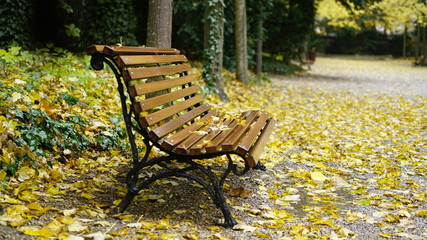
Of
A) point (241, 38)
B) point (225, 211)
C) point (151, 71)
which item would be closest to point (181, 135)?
point (151, 71)

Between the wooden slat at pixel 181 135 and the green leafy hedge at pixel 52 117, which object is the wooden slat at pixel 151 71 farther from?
the green leafy hedge at pixel 52 117

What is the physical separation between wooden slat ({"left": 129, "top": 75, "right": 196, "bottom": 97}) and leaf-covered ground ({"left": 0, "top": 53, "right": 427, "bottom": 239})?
0.88 m

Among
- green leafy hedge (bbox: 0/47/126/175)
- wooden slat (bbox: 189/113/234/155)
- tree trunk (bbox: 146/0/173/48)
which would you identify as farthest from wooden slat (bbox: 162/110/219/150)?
tree trunk (bbox: 146/0/173/48)

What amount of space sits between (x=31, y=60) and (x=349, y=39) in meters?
39.8

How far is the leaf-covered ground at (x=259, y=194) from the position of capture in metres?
3.07

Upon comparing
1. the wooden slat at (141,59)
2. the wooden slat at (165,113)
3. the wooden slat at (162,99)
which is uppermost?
the wooden slat at (141,59)

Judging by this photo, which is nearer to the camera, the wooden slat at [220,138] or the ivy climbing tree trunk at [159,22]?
the wooden slat at [220,138]

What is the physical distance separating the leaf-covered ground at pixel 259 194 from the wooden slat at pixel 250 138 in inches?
21.7

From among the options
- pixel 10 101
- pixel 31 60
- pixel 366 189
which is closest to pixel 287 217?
pixel 366 189

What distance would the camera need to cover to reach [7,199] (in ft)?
10.1

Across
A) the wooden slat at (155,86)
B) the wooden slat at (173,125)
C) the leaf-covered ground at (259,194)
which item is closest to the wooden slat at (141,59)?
the wooden slat at (155,86)

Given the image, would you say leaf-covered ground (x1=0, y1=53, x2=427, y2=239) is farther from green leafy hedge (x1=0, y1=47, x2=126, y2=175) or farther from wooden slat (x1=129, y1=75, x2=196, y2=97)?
wooden slat (x1=129, y1=75, x2=196, y2=97)

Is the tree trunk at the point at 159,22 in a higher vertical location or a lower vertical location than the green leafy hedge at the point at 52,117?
higher

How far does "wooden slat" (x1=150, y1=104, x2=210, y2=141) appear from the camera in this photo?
3297 millimetres
